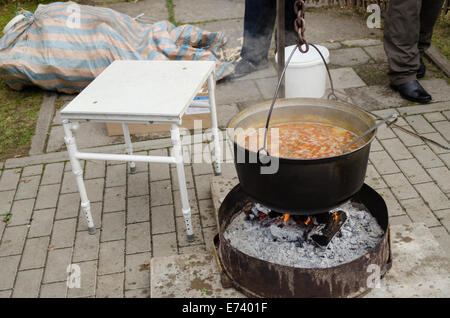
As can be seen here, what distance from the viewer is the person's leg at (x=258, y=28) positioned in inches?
222

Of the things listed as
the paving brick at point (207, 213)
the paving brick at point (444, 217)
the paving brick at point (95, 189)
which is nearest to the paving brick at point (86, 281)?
the paving brick at point (95, 189)

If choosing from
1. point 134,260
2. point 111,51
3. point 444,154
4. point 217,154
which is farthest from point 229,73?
point 134,260

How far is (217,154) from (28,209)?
1618 millimetres

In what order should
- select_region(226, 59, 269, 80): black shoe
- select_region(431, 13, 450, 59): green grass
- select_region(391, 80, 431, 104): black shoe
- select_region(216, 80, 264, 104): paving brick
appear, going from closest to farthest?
select_region(391, 80, 431, 104): black shoe → select_region(216, 80, 264, 104): paving brick → select_region(226, 59, 269, 80): black shoe → select_region(431, 13, 450, 59): green grass

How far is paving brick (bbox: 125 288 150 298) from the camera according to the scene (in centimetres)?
321

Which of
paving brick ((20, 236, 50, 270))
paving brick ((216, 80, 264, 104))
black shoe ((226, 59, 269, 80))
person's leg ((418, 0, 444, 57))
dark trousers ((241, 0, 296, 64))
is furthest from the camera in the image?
black shoe ((226, 59, 269, 80))

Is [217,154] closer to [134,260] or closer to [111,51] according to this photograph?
[134,260]

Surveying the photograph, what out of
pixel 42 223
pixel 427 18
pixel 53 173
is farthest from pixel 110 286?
pixel 427 18

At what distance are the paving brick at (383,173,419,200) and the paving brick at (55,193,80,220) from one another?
2.56 meters

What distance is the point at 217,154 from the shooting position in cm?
415

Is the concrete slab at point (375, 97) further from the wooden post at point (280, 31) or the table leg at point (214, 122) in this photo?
the table leg at point (214, 122)

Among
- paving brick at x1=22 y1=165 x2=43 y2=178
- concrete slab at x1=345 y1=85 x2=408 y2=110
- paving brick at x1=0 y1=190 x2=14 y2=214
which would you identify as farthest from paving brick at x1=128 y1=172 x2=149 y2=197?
concrete slab at x1=345 y1=85 x2=408 y2=110

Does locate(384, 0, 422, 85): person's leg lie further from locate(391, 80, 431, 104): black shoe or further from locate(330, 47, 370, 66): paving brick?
locate(330, 47, 370, 66): paving brick

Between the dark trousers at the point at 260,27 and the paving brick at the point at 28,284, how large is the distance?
142 inches
